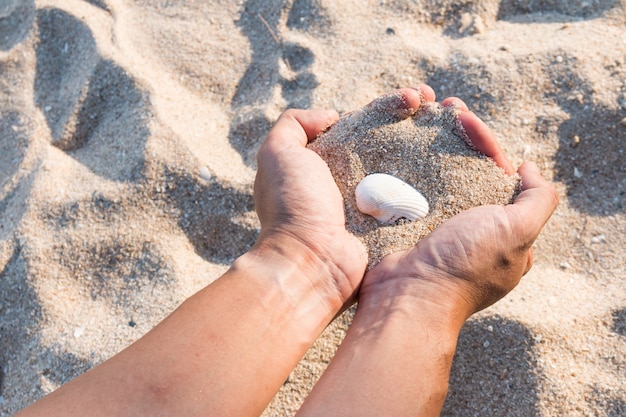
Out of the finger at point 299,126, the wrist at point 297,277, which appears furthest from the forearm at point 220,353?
the finger at point 299,126

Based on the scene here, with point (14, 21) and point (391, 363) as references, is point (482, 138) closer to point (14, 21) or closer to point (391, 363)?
point (391, 363)

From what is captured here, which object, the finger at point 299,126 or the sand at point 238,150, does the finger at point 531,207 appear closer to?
the sand at point 238,150

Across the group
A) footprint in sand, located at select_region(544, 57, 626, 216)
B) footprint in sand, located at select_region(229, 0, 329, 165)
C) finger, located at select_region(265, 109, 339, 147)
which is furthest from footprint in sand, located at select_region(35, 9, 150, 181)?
footprint in sand, located at select_region(544, 57, 626, 216)

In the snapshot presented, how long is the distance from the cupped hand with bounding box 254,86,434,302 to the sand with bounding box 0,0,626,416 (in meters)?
0.28

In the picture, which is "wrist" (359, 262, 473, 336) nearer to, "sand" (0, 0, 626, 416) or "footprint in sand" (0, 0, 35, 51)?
"sand" (0, 0, 626, 416)

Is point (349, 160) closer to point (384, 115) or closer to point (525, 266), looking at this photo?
point (384, 115)

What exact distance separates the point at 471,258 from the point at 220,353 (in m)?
0.77

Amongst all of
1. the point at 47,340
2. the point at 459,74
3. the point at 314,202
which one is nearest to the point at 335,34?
the point at 459,74

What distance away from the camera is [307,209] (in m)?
1.79

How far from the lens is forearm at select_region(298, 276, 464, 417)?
1.42 meters

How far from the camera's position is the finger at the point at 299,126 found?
1924 millimetres

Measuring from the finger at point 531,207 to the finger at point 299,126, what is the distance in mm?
698

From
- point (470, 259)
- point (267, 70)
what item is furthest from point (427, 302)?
point (267, 70)

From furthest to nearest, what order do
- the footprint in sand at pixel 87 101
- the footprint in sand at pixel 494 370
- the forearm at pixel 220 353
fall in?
1. the footprint in sand at pixel 87 101
2. the footprint in sand at pixel 494 370
3. the forearm at pixel 220 353
